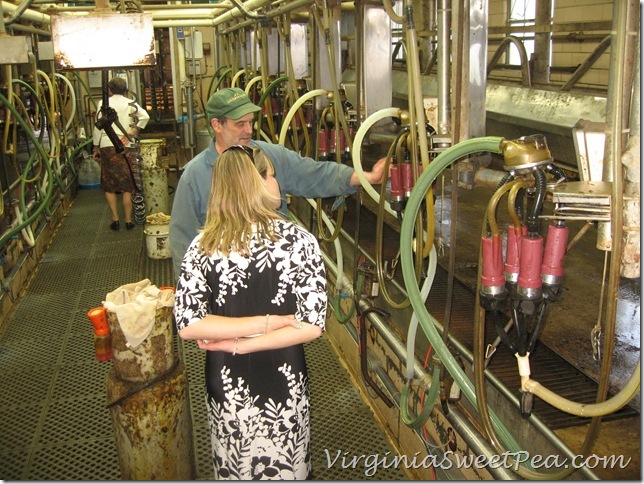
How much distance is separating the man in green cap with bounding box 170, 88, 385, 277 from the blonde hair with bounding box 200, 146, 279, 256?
2.11 ft

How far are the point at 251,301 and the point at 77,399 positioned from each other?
1.98m

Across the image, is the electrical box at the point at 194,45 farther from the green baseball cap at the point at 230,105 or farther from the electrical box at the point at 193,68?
the green baseball cap at the point at 230,105

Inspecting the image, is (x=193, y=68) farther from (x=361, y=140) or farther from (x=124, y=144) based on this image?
(x=361, y=140)

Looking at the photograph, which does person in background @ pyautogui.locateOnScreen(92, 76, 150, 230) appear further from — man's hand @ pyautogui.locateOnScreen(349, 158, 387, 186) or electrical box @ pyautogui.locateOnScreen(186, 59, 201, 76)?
man's hand @ pyautogui.locateOnScreen(349, 158, 387, 186)

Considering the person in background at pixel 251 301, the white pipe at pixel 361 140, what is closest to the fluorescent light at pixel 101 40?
the white pipe at pixel 361 140

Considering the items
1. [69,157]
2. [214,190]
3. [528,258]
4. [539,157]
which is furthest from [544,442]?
[69,157]

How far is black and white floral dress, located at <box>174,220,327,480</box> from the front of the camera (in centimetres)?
193

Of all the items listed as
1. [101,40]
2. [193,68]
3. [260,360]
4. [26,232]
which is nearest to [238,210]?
[260,360]

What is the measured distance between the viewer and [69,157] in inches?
316

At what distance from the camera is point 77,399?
3.49 m

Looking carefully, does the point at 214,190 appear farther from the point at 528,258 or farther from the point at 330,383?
the point at 330,383

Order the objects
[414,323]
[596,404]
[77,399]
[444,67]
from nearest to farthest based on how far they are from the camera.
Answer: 1. [596,404]
2. [444,67]
3. [414,323]
4. [77,399]

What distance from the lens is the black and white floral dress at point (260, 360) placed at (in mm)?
1931

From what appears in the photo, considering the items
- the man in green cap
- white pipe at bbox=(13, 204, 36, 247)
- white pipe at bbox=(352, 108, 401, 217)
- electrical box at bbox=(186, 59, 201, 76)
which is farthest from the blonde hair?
electrical box at bbox=(186, 59, 201, 76)
